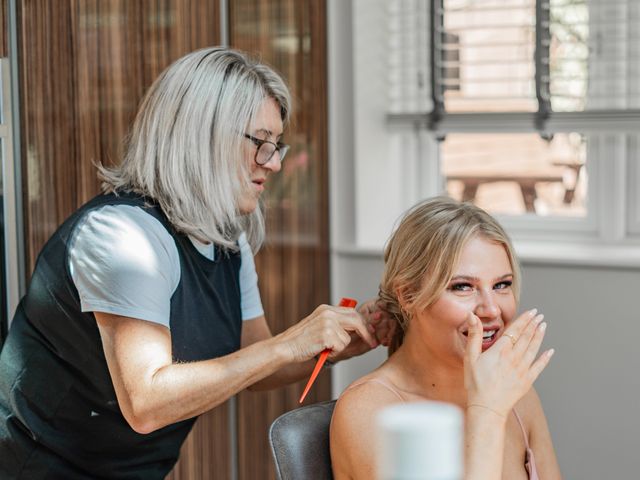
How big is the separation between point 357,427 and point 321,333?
16 centimetres

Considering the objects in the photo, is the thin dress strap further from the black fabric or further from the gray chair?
the black fabric

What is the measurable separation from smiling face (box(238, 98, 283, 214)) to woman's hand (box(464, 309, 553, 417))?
1.60 feet

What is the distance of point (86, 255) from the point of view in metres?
1.51

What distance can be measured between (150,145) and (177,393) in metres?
0.44

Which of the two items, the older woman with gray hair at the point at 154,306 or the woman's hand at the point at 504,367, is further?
the older woman with gray hair at the point at 154,306

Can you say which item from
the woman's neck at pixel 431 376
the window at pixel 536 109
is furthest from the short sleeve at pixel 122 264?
the window at pixel 536 109

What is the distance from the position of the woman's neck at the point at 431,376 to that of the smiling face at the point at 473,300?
3cm

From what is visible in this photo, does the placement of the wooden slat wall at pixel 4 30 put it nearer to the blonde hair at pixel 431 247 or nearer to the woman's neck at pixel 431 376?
the blonde hair at pixel 431 247

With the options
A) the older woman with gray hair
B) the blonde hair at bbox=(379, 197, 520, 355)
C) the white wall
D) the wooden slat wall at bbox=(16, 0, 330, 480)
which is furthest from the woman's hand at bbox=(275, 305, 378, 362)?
the white wall

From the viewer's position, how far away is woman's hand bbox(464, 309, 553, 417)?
1.39 m

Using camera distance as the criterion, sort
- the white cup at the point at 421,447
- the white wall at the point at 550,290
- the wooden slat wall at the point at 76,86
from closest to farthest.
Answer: the white cup at the point at 421,447
the wooden slat wall at the point at 76,86
the white wall at the point at 550,290

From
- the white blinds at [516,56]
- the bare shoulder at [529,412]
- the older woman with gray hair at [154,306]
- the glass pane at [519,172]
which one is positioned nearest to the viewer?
the older woman with gray hair at [154,306]

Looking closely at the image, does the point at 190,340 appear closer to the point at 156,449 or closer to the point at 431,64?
the point at 156,449

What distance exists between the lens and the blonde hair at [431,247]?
1.63 metres
